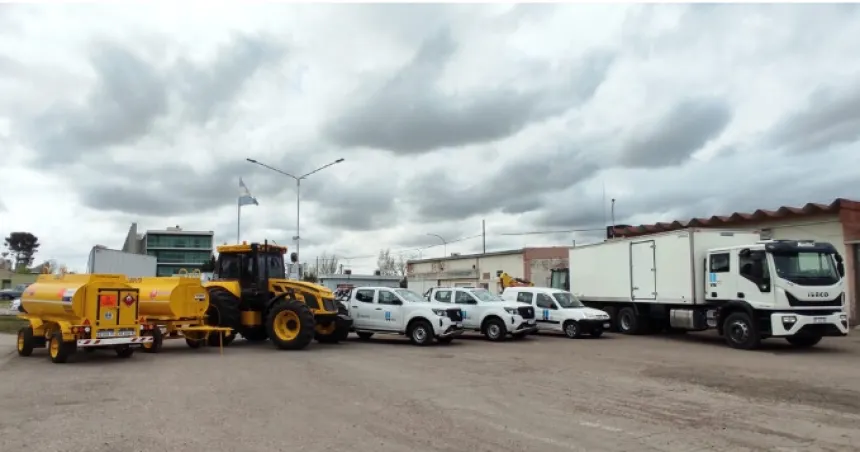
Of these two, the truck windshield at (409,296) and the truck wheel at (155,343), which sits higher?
the truck windshield at (409,296)

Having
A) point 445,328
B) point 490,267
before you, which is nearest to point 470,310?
point 445,328

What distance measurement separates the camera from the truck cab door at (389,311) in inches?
754

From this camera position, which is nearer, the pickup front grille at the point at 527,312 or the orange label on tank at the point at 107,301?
the orange label on tank at the point at 107,301

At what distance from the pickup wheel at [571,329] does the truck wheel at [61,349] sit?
14524 millimetres

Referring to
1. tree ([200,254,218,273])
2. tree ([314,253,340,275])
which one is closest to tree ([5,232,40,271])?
tree ([314,253,340,275])

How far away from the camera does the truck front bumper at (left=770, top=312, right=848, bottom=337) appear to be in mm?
16391

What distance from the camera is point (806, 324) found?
16.5 meters

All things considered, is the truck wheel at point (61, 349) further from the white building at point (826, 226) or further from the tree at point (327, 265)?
the tree at point (327, 265)

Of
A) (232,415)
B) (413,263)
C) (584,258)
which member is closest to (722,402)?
(232,415)

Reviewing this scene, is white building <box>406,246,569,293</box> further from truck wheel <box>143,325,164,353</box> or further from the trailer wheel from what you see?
the trailer wheel

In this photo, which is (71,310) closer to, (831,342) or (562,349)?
(562,349)

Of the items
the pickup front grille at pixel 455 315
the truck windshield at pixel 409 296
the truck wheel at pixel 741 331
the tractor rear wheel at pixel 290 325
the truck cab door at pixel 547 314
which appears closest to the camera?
the tractor rear wheel at pixel 290 325

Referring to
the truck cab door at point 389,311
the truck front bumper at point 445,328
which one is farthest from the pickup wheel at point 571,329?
the truck cab door at point 389,311

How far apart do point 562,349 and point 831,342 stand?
29.5ft
